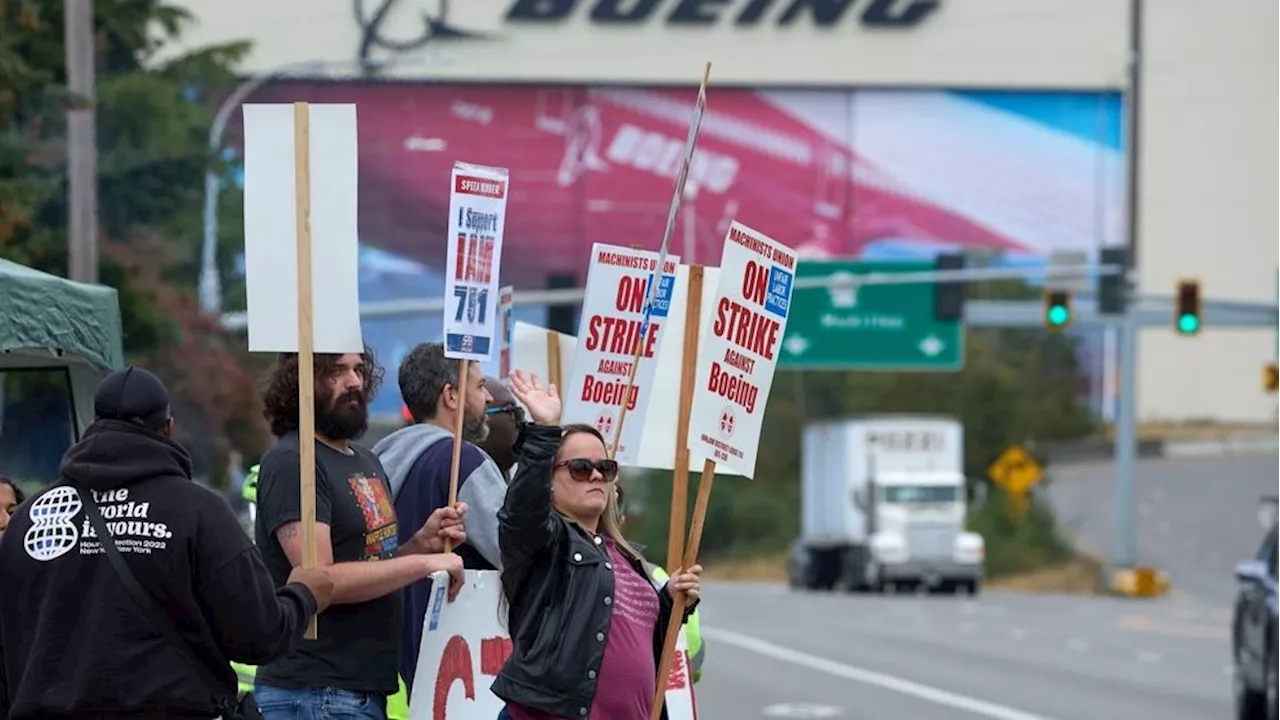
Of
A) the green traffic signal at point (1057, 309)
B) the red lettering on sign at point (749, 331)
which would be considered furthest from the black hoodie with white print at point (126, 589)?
the green traffic signal at point (1057, 309)

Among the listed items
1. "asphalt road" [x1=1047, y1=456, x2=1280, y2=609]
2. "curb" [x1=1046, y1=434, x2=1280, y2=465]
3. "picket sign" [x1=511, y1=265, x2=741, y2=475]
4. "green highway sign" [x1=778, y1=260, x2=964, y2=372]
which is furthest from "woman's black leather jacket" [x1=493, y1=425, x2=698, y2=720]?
"curb" [x1=1046, y1=434, x2=1280, y2=465]

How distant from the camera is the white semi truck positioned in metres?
52.7

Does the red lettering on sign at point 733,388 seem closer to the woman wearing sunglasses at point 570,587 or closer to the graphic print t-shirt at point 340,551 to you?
the woman wearing sunglasses at point 570,587

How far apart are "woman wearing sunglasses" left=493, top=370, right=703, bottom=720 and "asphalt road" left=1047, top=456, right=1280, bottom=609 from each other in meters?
45.3

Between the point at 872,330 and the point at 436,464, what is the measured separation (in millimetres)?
46520

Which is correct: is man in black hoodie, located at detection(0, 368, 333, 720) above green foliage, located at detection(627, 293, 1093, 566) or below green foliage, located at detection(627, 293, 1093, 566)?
above

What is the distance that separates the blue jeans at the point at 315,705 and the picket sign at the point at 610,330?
1.73 meters

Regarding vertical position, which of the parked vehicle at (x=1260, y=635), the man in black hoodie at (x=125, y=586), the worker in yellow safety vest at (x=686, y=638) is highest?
the man in black hoodie at (x=125, y=586)

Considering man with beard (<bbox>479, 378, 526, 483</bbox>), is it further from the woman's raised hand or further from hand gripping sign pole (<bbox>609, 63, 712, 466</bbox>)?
the woman's raised hand

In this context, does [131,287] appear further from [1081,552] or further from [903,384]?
[903,384]

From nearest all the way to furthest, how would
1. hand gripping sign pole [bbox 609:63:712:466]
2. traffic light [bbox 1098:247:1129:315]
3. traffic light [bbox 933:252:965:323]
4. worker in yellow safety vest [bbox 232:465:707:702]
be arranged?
1. worker in yellow safety vest [bbox 232:465:707:702]
2. hand gripping sign pole [bbox 609:63:712:466]
3. traffic light [bbox 1098:247:1129:315]
4. traffic light [bbox 933:252:965:323]

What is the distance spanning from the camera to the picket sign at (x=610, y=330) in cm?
878

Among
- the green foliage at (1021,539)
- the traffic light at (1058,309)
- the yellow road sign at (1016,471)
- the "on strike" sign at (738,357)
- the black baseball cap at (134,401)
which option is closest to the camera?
the black baseball cap at (134,401)

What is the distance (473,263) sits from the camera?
7.95m
